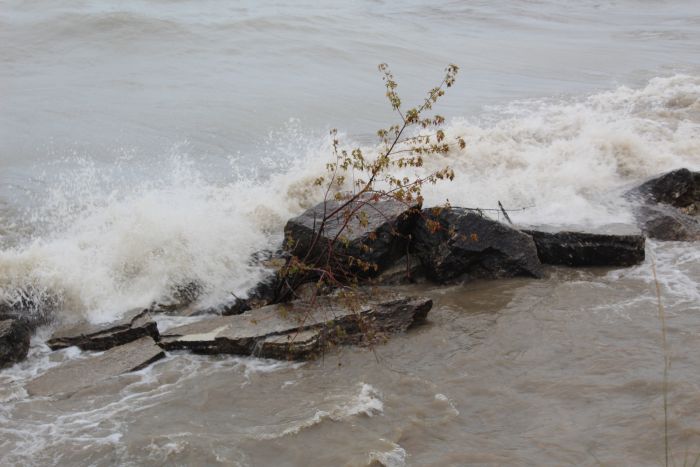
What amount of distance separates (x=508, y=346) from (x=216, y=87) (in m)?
10.4

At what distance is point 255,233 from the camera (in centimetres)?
766

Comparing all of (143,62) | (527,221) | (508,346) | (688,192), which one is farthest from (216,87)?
(508,346)

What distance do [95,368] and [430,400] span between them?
2.57 meters

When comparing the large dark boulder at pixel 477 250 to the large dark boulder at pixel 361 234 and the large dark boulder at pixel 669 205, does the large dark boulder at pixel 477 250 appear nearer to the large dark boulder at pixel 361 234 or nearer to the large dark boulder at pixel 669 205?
the large dark boulder at pixel 361 234

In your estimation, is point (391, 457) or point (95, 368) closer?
point (391, 457)

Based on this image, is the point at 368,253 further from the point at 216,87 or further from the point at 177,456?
the point at 216,87

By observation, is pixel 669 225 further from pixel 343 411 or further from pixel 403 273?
pixel 343 411

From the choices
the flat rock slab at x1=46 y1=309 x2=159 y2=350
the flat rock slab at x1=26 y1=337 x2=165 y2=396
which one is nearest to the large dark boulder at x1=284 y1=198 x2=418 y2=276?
the flat rock slab at x1=46 y1=309 x2=159 y2=350

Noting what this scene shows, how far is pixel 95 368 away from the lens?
5371mm

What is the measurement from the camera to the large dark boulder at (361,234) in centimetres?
637

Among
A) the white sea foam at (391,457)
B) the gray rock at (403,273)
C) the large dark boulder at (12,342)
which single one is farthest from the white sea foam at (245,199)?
the white sea foam at (391,457)

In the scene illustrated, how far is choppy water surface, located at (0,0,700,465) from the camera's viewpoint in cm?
430

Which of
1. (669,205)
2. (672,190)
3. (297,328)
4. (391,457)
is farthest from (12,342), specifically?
(672,190)

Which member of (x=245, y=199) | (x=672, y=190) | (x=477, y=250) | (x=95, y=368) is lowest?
(x=95, y=368)
